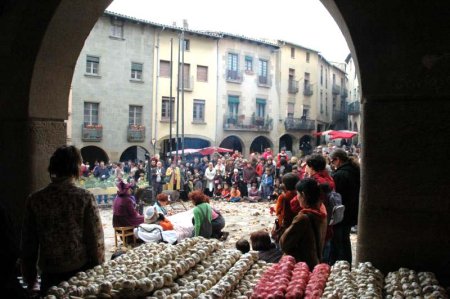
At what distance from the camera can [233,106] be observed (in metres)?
30.0

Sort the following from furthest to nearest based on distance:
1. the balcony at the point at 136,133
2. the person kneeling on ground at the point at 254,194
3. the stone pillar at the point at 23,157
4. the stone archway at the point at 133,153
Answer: the stone archway at the point at 133,153 < the balcony at the point at 136,133 < the person kneeling on ground at the point at 254,194 < the stone pillar at the point at 23,157

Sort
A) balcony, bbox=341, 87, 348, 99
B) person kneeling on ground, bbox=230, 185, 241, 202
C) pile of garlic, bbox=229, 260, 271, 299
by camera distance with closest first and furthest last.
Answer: pile of garlic, bbox=229, 260, 271, 299 → person kneeling on ground, bbox=230, 185, 241, 202 → balcony, bbox=341, 87, 348, 99

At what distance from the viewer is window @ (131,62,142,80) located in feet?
83.9

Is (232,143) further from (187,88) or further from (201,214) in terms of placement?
(201,214)

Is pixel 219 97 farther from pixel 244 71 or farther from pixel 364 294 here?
pixel 364 294

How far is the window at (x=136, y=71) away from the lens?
25562 mm

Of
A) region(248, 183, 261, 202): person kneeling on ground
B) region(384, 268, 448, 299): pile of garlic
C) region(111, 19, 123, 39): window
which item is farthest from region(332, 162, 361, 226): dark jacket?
region(111, 19, 123, 39): window

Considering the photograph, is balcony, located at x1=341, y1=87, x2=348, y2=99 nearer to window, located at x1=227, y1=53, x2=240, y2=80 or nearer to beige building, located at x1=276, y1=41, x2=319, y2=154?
beige building, located at x1=276, y1=41, x2=319, y2=154

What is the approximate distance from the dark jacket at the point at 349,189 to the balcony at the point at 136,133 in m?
21.4

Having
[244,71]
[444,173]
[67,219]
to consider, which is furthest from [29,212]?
[244,71]

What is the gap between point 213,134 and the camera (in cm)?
2870

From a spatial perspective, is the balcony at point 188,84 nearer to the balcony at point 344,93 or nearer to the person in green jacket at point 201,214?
the person in green jacket at point 201,214

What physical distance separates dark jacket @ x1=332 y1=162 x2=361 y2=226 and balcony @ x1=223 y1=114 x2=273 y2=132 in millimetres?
24235

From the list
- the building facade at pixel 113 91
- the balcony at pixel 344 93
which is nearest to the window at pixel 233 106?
the building facade at pixel 113 91
